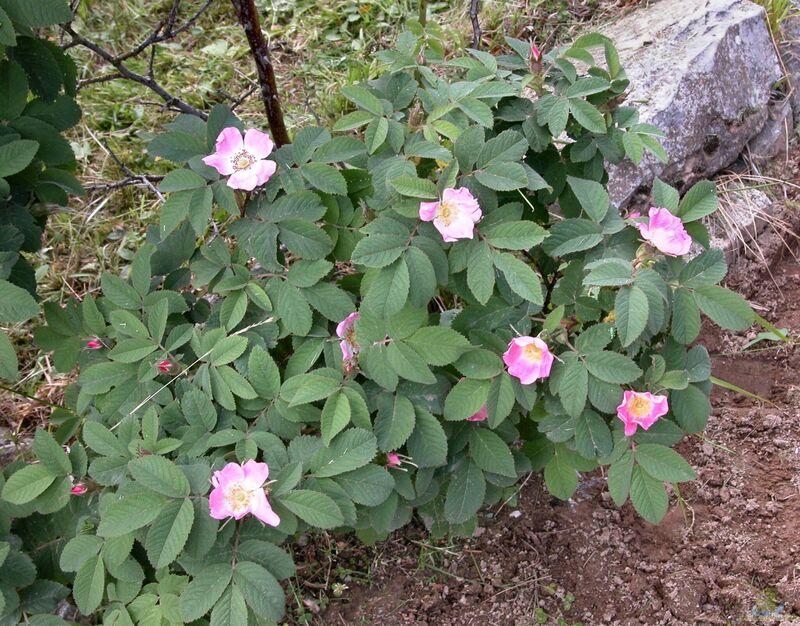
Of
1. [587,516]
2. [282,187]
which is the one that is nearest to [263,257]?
[282,187]

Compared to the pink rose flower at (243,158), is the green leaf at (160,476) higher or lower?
lower

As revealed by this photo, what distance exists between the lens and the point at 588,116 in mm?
1373

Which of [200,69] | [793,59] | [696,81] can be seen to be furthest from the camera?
[200,69]

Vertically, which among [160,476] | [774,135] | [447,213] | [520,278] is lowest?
[774,135]

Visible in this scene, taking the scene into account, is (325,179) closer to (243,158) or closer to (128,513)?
(243,158)

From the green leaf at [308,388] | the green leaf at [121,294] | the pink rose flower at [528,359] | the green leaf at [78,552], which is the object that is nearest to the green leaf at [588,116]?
the pink rose flower at [528,359]

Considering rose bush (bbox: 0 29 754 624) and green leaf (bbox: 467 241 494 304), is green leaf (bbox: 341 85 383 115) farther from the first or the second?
green leaf (bbox: 467 241 494 304)

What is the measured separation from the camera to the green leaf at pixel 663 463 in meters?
1.28

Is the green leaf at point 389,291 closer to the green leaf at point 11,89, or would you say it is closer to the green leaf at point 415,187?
the green leaf at point 415,187

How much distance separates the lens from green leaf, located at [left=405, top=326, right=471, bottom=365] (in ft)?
4.10

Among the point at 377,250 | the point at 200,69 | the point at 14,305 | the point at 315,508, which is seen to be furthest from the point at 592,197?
the point at 200,69

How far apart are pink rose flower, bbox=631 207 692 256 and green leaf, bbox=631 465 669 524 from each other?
15.5 inches

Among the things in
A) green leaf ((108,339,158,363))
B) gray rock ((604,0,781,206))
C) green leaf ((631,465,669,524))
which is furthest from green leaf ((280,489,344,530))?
gray rock ((604,0,781,206))

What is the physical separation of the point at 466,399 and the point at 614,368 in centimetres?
25
